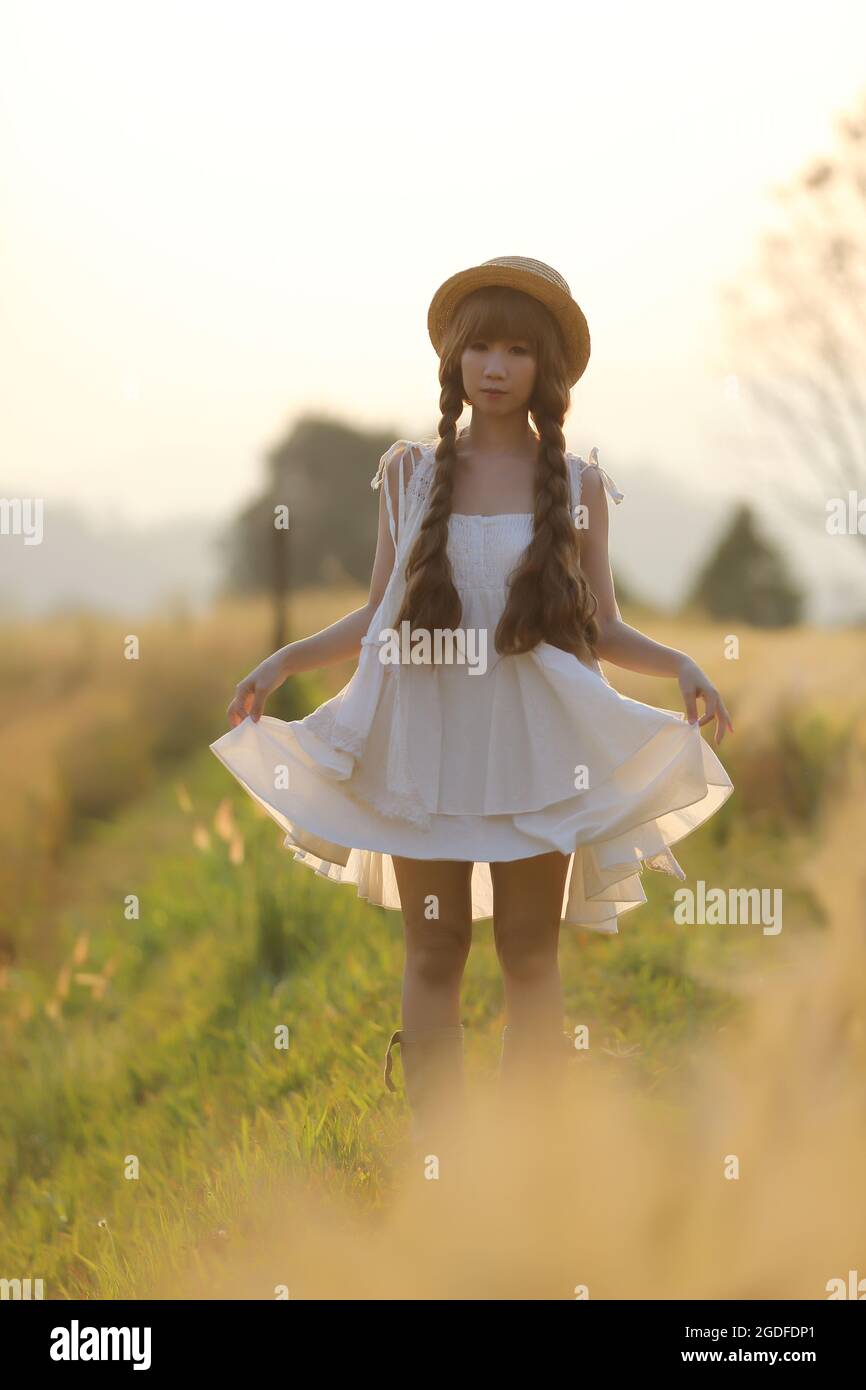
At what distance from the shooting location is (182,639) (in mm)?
12117

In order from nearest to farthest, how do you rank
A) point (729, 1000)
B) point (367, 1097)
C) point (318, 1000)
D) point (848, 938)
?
point (848, 938) → point (367, 1097) → point (729, 1000) → point (318, 1000)

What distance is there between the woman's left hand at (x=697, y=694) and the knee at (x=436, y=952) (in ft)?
2.02

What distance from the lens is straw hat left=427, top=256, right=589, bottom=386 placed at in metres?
2.72

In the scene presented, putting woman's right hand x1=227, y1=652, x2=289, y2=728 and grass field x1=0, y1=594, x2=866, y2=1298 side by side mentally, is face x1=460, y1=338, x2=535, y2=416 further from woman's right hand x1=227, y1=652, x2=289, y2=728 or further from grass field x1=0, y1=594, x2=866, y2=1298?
grass field x1=0, y1=594, x2=866, y2=1298

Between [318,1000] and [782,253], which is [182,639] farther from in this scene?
[318,1000]

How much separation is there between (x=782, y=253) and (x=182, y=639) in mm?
6098

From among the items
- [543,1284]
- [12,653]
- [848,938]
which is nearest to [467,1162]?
[543,1284]

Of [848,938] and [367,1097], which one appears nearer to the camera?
[848,938]

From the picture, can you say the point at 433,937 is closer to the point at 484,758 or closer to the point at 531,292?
the point at 484,758

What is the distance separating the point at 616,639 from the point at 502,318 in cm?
67

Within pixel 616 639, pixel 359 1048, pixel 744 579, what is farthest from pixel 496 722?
pixel 744 579

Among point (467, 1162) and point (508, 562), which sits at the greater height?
point (508, 562)

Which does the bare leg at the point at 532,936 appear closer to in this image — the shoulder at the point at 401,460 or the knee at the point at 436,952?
the knee at the point at 436,952
